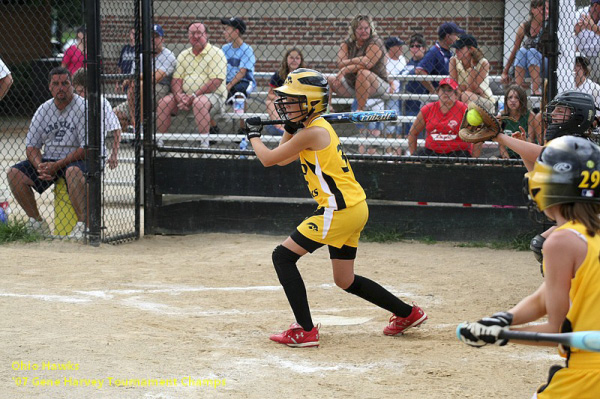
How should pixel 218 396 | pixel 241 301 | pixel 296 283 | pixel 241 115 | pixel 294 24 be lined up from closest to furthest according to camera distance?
pixel 218 396
pixel 296 283
pixel 241 301
pixel 241 115
pixel 294 24

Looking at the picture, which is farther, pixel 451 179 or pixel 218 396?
pixel 451 179

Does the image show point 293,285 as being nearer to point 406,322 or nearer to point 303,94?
point 406,322

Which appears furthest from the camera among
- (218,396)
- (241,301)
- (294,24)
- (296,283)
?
(294,24)

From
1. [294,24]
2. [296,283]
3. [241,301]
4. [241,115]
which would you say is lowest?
[241,301]

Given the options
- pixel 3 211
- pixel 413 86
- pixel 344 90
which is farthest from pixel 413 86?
pixel 3 211

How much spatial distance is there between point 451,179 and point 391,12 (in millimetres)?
7333

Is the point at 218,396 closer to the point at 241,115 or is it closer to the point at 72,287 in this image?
the point at 72,287

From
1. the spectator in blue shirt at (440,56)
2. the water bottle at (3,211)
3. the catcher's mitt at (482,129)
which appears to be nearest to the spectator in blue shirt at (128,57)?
the water bottle at (3,211)

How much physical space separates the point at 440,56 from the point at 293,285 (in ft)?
20.4

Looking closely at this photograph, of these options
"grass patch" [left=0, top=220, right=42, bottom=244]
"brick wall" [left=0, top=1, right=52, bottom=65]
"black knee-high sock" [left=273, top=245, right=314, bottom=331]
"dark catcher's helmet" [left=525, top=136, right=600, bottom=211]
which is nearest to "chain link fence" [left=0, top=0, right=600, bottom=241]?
"grass patch" [left=0, top=220, right=42, bottom=244]

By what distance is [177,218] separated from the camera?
370 inches

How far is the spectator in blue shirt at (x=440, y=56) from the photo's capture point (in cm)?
1070

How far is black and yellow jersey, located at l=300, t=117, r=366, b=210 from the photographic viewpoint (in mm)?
5414

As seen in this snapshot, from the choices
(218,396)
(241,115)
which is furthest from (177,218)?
(218,396)
